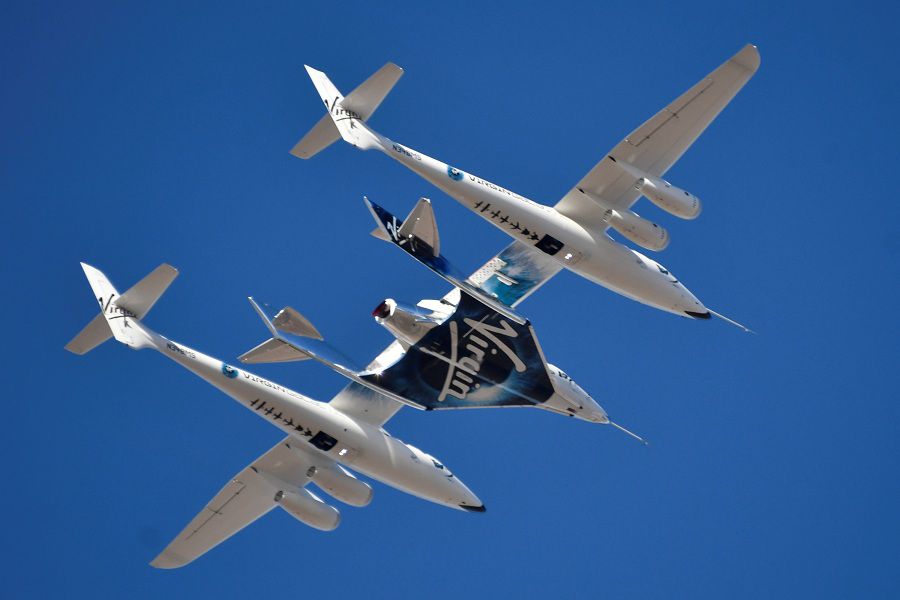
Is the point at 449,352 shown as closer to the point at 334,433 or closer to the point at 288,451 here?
the point at 334,433

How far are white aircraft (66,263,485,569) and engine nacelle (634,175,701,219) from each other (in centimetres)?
866

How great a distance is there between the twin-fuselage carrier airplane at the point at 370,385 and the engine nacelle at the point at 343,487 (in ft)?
0.08

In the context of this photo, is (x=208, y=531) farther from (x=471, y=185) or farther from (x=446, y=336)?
(x=471, y=185)

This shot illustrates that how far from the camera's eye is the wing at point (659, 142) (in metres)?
35.5

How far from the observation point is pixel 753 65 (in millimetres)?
35594

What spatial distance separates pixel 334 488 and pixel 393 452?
72.1 inches

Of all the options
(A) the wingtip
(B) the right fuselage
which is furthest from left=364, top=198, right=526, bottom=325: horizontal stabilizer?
(A) the wingtip

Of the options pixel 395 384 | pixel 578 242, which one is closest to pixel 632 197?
pixel 578 242

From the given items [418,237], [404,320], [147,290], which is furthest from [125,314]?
[418,237]

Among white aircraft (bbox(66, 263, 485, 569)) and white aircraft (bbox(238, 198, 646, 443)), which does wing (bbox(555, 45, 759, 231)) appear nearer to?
white aircraft (bbox(238, 198, 646, 443))

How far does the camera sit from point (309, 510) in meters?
38.2

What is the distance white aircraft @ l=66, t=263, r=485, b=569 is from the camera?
35000mm

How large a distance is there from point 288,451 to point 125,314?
6070 mm

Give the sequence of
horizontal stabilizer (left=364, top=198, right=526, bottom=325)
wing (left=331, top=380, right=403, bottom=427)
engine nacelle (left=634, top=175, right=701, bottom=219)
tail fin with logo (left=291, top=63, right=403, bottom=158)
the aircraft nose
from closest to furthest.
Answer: horizontal stabilizer (left=364, top=198, right=526, bottom=325), tail fin with logo (left=291, top=63, right=403, bottom=158), engine nacelle (left=634, top=175, right=701, bottom=219), the aircraft nose, wing (left=331, top=380, right=403, bottom=427)
